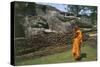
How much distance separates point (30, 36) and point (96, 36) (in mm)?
796

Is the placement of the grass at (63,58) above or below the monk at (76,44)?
below

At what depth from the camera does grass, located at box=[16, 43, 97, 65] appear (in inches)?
77.0

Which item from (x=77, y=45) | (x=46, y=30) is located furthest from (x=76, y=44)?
(x=46, y=30)

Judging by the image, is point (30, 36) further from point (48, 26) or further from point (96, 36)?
point (96, 36)

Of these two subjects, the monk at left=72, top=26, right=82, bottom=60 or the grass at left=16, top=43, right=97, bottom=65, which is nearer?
the grass at left=16, top=43, right=97, bottom=65

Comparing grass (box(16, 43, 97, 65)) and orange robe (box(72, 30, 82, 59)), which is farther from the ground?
orange robe (box(72, 30, 82, 59))

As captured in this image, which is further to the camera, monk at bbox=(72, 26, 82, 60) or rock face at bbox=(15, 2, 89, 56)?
monk at bbox=(72, 26, 82, 60)

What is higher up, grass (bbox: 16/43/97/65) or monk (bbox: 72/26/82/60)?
monk (bbox: 72/26/82/60)

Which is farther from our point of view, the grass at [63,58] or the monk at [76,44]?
the monk at [76,44]

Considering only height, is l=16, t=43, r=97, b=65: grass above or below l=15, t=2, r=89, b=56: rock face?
below

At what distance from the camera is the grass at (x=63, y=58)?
6.42ft

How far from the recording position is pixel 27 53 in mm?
1937

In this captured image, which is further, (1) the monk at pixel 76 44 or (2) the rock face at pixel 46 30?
(1) the monk at pixel 76 44

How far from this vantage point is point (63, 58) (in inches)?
82.3
